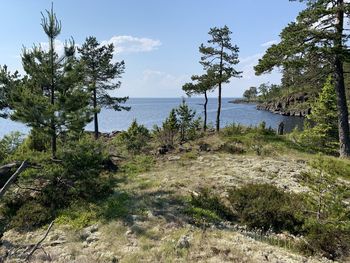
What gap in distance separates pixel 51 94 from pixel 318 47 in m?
12.9

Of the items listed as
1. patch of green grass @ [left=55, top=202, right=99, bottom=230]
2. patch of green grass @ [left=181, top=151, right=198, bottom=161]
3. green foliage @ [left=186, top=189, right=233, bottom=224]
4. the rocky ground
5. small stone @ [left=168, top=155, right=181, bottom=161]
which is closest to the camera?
the rocky ground

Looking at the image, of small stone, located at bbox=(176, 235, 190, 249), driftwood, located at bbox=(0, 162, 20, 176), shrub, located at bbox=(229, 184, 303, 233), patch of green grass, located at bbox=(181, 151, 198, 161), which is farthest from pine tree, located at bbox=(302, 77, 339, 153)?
driftwood, located at bbox=(0, 162, 20, 176)

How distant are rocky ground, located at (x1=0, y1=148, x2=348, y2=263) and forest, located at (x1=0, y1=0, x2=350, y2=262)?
3 cm

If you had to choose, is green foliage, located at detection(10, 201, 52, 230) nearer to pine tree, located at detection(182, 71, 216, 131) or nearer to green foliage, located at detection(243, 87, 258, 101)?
pine tree, located at detection(182, 71, 216, 131)

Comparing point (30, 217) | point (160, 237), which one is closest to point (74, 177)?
point (30, 217)

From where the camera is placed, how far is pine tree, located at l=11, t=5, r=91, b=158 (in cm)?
1048

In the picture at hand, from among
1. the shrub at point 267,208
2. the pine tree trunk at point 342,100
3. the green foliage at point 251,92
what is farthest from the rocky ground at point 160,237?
the green foliage at point 251,92

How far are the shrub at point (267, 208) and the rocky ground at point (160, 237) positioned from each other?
0.64 metres

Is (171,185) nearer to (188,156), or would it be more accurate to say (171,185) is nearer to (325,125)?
(188,156)

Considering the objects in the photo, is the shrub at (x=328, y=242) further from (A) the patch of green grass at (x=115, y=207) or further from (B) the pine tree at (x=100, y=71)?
(B) the pine tree at (x=100, y=71)

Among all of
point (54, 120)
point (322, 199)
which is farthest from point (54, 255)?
point (322, 199)

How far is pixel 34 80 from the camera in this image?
1134cm

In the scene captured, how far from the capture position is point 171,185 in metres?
11.2

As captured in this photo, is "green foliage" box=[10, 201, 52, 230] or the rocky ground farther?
"green foliage" box=[10, 201, 52, 230]
